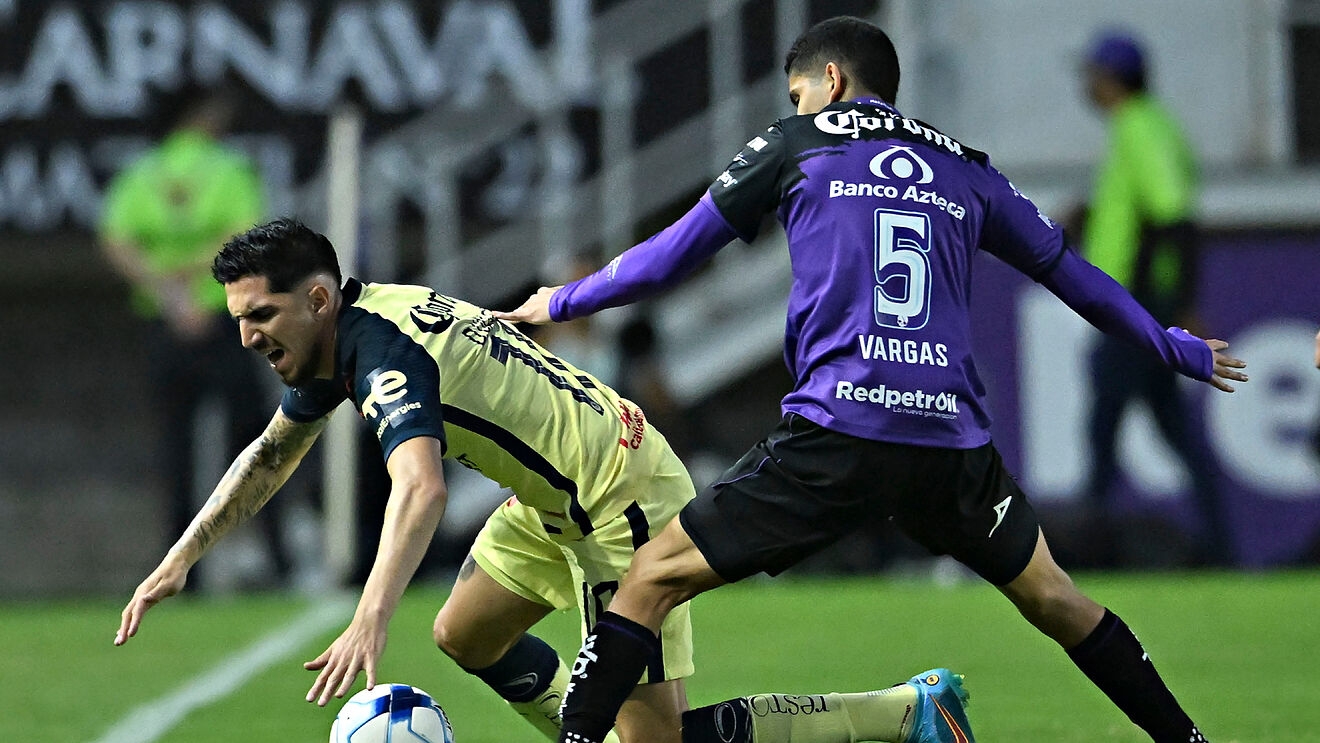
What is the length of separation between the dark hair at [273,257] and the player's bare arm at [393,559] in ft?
1.95

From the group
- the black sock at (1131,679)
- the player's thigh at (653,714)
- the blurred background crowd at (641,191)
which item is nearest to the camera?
the black sock at (1131,679)

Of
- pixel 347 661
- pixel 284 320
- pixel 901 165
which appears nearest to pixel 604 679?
pixel 347 661

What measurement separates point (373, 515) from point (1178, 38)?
6098mm

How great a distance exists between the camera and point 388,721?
5.07 m

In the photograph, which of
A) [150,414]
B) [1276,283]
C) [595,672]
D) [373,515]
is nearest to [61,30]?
[150,414]

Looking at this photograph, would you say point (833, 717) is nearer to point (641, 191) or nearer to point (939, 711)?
point (939, 711)

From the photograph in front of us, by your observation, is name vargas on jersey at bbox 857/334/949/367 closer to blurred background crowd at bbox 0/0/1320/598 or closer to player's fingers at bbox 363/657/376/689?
player's fingers at bbox 363/657/376/689

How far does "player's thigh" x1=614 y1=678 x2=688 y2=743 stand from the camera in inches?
199

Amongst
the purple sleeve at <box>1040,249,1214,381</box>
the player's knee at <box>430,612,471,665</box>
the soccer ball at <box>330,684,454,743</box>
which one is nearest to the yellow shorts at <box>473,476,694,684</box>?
the player's knee at <box>430,612,471,665</box>

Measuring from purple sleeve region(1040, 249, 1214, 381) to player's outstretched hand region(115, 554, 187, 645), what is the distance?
2.25 m

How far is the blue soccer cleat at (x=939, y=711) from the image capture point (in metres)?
5.47

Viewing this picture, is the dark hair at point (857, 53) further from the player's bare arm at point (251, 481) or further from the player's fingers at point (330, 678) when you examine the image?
the player's fingers at point (330, 678)

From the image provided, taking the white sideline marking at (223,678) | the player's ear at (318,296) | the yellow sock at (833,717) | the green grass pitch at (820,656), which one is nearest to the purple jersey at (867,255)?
the player's ear at (318,296)

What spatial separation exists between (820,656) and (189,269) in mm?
5345
